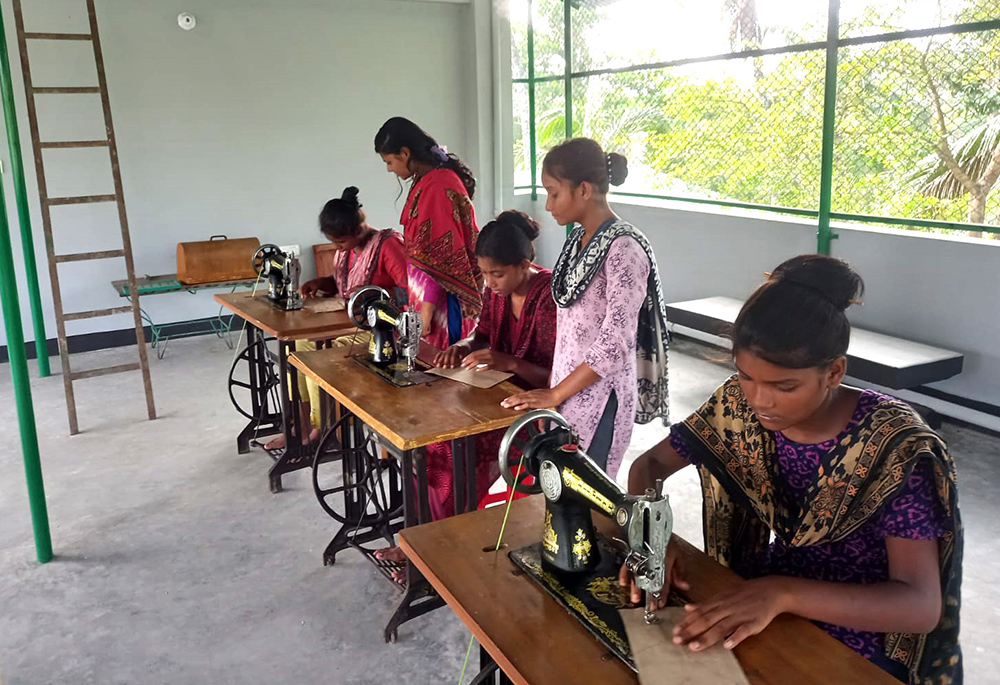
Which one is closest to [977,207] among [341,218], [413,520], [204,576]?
[341,218]

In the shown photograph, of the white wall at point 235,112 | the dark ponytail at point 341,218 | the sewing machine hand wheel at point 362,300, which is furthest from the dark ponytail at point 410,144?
the white wall at point 235,112

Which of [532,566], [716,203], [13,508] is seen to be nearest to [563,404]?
[532,566]

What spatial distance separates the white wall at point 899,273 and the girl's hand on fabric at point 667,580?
3302 mm

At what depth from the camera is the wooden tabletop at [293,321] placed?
3.23 meters

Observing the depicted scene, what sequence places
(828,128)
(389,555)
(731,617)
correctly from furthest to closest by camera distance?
(828,128)
(389,555)
(731,617)

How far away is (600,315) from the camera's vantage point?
225cm

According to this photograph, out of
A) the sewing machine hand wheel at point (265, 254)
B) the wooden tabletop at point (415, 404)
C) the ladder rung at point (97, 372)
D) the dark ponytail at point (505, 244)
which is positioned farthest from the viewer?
the ladder rung at point (97, 372)

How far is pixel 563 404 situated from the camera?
7.52 feet

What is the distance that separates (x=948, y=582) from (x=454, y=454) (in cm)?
131

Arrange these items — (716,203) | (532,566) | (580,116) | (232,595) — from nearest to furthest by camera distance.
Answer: (532,566) → (232,595) → (716,203) → (580,116)

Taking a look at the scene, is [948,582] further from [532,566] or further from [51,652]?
[51,652]

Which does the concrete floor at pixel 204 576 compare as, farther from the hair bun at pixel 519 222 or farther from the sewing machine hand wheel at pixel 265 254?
the hair bun at pixel 519 222

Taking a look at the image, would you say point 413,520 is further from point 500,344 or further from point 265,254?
point 265,254

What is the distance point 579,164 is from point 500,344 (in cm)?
73
